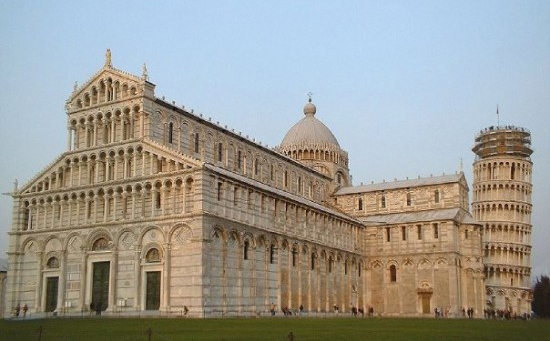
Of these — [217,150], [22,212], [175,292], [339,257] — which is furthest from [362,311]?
[22,212]

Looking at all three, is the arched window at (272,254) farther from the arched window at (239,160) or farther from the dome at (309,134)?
the dome at (309,134)

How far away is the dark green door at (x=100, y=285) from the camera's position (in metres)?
48.8

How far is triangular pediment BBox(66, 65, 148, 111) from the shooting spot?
50594 mm

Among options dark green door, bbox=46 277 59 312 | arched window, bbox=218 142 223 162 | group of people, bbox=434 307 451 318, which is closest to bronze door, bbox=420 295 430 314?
group of people, bbox=434 307 451 318

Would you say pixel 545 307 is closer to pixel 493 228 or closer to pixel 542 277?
pixel 542 277

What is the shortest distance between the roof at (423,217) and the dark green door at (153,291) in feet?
110

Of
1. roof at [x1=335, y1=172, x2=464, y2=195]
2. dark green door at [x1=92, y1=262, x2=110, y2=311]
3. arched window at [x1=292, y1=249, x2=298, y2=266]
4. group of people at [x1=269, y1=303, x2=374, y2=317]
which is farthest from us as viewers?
roof at [x1=335, y1=172, x2=464, y2=195]

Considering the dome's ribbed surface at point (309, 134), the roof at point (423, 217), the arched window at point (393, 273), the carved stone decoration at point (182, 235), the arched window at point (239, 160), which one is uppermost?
the dome's ribbed surface at point (309, 134)

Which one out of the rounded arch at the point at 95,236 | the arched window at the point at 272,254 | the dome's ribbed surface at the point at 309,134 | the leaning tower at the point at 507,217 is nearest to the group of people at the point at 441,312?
the arched window at the point at 272,254

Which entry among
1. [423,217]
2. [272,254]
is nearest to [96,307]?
[272,254]

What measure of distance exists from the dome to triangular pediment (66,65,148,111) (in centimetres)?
3417

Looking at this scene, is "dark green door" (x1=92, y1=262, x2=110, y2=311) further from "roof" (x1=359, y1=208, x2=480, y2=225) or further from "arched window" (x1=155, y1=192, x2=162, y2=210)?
"roof" (x1=359, y1=208, x2=480, y2=225)

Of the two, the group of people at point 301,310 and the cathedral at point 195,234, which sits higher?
the cathedral at point 195,234

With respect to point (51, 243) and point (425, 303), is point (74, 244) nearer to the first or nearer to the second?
point (51, 243)
